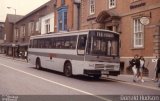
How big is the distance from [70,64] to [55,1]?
88.2 ft

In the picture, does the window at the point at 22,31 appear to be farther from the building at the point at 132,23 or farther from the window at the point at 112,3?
the window at the point at 112,3

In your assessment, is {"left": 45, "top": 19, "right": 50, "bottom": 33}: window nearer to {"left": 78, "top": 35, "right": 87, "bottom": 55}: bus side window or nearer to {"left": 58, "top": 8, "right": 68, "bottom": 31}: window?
{"left": 58, "top": 8, "right": 68, "bottom": 31}: window

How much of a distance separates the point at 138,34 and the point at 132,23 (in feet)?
3.91

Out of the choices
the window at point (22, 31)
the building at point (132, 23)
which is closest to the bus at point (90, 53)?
the building at point (132, 23)

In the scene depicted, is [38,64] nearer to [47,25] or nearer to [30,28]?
[47,25]

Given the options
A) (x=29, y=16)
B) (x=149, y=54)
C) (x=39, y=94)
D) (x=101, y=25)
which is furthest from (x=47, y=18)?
(x=39, y=94)

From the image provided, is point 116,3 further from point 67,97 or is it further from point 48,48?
point 67,97

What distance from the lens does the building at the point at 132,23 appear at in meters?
23.4

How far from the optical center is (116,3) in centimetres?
2877

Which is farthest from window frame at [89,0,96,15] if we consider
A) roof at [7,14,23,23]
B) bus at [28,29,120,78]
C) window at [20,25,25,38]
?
roof at [7,14,23,23]

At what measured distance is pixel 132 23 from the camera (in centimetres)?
2611

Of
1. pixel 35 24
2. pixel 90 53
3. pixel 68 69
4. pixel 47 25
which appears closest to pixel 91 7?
pixel 68 69

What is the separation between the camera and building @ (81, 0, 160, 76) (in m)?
23.4

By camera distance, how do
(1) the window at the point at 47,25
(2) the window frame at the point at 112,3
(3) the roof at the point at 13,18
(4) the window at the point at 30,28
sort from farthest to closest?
(3) the roof at the point at 13,18 < (4) the window at the point at 30,28 < (1) the window at the point at 47,25 < (2) the window frame at the point at 112,3
